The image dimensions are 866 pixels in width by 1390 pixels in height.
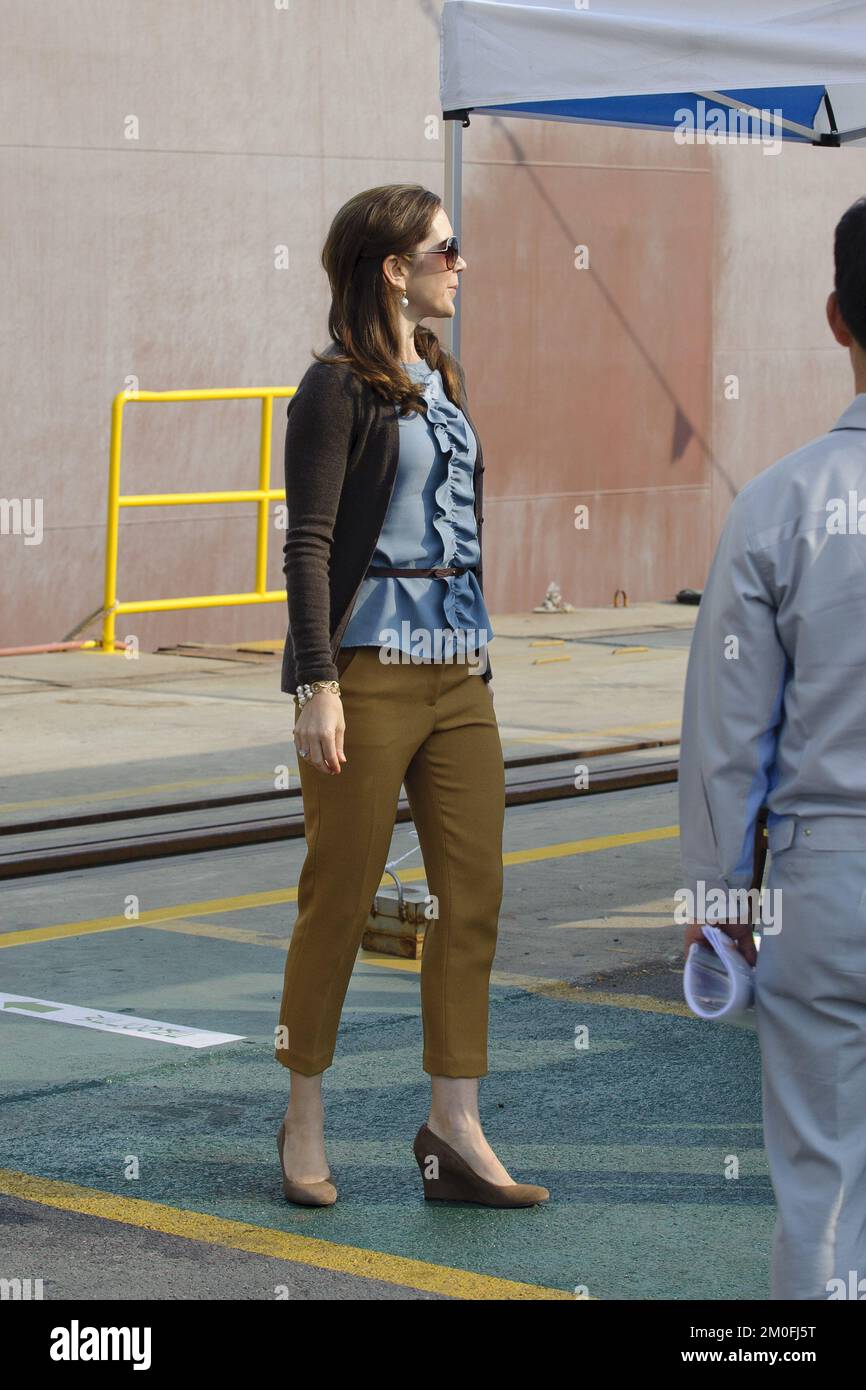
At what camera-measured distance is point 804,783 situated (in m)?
2.86

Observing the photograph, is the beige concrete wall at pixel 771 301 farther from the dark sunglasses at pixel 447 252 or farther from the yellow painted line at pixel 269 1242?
the yellow painted line at pixel 269 1242

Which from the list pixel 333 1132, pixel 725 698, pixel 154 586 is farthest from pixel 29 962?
pixel 154 586

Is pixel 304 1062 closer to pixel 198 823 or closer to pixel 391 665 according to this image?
pixel 391 665

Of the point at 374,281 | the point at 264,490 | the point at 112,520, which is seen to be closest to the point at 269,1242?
the point at 374,281

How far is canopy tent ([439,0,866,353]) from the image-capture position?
5938 mm

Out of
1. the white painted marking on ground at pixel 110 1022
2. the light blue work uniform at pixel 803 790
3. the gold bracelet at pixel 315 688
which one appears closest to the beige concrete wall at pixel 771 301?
the white painted marking on ground at pixel 110 1022

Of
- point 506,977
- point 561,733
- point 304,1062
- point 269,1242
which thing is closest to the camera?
point 269,1242

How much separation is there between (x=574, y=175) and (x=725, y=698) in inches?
524

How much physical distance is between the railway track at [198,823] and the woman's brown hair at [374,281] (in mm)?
3448

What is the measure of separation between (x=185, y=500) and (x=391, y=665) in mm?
8994

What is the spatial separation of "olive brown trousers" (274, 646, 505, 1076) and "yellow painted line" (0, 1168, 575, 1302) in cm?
34

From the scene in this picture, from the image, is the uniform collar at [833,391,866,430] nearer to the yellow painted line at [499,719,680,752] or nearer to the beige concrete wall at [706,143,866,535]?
the yellow painted line at [499,719,680,752]

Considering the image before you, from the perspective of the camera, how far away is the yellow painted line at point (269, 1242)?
3.84 metres

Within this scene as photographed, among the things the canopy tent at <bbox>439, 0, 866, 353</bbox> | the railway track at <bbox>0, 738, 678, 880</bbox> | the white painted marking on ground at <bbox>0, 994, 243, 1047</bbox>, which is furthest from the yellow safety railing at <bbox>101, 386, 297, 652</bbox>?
the white painted marking on ground at <bbox>0, 994, 243, 1047</bbox>
